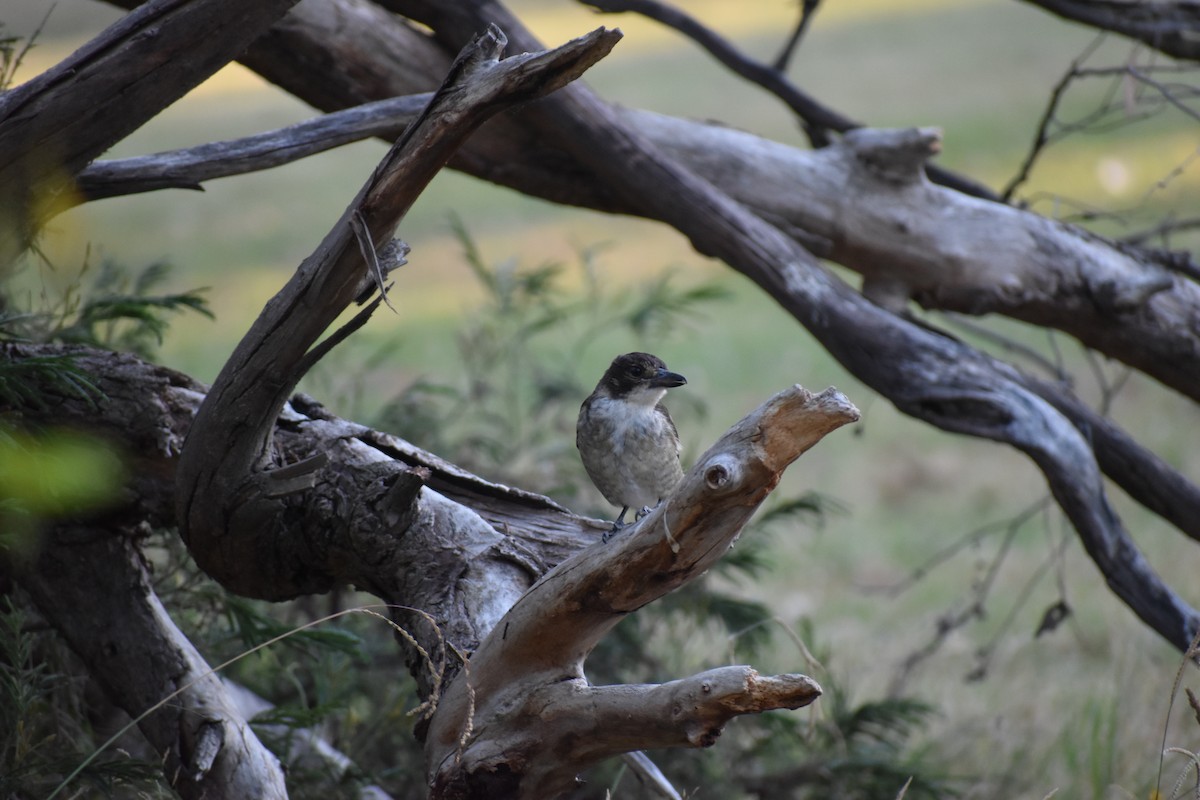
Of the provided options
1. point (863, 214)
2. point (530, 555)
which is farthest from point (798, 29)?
point (530, 555)

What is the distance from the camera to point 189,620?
14.0ft

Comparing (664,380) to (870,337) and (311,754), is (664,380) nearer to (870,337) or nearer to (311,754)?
(870,337)

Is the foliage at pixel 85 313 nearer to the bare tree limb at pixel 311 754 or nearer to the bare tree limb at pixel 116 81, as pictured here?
the bare tree limb at pixel 116 81

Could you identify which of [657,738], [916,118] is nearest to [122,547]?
[657,738]

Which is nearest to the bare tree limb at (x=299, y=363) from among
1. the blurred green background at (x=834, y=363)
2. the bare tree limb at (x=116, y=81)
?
the bare tree limb at (x=116, y=81)

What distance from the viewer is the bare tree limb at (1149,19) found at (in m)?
4.62

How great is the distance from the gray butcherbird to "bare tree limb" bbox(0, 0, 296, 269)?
145 centimetres

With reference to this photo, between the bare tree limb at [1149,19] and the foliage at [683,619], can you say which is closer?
the bare tree limb at [1149,19]

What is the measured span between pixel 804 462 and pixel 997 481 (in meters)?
1.60

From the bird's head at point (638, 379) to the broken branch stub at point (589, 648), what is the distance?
4.11ft

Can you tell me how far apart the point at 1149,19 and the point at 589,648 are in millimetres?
3747

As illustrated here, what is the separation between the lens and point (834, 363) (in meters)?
11.8

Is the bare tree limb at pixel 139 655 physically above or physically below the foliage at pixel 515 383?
below

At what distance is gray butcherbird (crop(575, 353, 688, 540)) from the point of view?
347 cm
